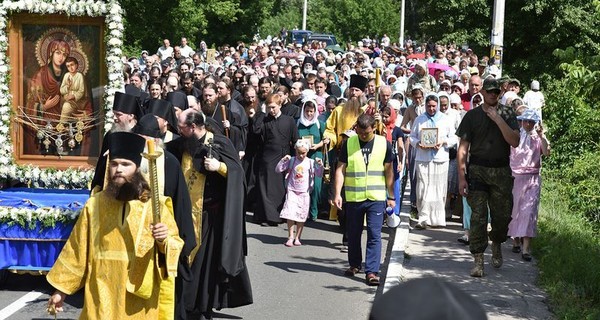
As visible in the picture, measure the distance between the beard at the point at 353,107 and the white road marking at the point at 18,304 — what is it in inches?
225

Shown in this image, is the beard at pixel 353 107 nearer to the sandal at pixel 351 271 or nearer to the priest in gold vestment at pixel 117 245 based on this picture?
the sandal at pixel 351 271

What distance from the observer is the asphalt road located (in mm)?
9914

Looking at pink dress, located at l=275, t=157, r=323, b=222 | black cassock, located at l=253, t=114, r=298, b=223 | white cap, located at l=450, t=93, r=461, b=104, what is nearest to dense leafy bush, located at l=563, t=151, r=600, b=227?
white cap, located at l=450, t=93, r=461, b=104

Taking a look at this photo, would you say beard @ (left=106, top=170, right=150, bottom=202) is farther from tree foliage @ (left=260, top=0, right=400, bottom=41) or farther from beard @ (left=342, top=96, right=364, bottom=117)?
tree foliage @ (left=260, top=0, right=400, bottom=41)

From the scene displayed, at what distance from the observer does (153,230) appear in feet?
21.5

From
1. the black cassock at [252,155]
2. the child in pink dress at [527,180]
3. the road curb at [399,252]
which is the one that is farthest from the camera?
the black cassock at [252,155]

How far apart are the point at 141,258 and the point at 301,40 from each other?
1780 inches

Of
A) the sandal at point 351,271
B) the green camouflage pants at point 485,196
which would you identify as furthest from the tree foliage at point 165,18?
the green camouflage pants at point 485,196

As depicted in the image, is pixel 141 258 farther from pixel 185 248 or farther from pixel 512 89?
pixel 512 89

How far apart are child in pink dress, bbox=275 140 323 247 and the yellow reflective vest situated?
2496mm

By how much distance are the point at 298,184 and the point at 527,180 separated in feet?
10.4

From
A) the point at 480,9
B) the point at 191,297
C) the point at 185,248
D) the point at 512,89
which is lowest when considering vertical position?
the point at 191,297

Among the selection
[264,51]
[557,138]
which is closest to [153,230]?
[557,138]

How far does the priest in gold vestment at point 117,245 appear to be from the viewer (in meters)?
6.59
